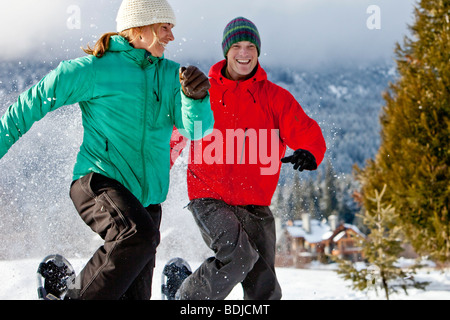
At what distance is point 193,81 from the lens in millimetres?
2600

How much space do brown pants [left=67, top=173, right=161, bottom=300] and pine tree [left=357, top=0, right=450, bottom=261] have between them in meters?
8.63

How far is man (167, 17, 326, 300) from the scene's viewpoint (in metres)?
3.09

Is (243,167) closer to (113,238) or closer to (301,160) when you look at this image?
(301,160)

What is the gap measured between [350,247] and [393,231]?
16.3 meters

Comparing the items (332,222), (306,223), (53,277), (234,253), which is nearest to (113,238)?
(234,253)

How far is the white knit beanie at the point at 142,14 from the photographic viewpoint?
9.30 ft

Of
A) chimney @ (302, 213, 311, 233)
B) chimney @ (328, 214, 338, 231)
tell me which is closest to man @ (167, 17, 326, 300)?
chimney @ (302, 213, 311, 233)

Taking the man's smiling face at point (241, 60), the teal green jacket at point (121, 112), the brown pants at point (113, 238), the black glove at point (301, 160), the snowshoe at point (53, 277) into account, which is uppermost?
the man's smiling face at point (241, 60)

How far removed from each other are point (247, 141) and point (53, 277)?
1529 millimetres

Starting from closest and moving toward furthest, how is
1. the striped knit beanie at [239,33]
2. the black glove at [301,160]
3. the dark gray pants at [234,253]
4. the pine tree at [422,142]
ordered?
1. the dark gray pants at [234,253]
2. the black glove at [301,160]
3. the striped knit beanie at [239,33]
4. the pine tree at [422,142]

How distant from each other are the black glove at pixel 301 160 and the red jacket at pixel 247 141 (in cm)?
14

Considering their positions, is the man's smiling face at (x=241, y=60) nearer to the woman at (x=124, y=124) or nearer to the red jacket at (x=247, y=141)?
the red jacket at (x=247, y=141)

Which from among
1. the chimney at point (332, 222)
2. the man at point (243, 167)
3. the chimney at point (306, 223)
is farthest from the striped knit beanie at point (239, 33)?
the chimney at point (332, 222)
